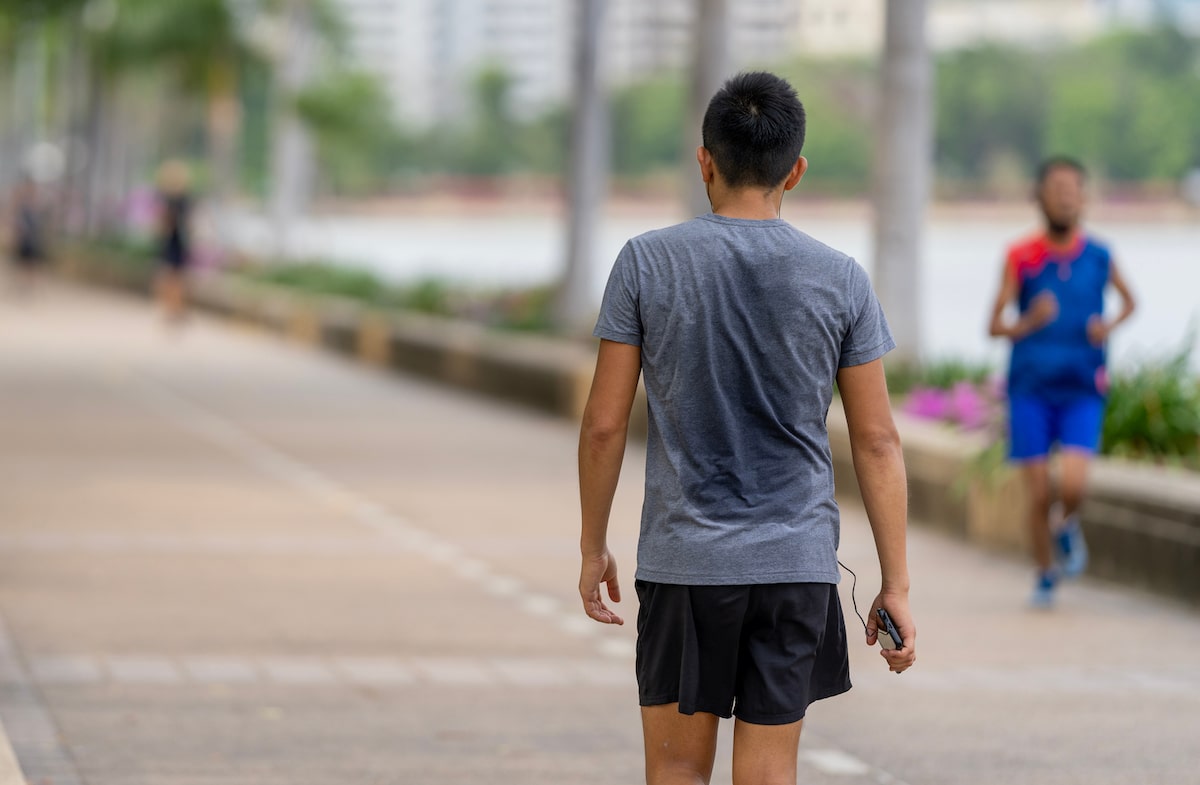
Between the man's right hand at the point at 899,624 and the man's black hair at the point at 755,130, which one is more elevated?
the man's black hair at the point at 755,130

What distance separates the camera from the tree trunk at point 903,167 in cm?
1584

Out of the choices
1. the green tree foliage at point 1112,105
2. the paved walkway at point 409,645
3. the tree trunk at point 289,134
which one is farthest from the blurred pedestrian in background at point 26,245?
the green tree foliage at point 1112,105

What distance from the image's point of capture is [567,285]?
24094 mm

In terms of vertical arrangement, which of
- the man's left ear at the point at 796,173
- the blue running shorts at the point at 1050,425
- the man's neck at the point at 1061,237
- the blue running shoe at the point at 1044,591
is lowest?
the blue running shoe at the point at 1044,591

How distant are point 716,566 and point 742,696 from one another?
254mm

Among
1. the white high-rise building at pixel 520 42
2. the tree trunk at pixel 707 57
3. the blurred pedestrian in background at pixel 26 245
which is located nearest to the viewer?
the tree trunk at pixel 707 57

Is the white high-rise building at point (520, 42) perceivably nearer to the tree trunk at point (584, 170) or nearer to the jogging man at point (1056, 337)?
the tree trunk at point (584, 170)

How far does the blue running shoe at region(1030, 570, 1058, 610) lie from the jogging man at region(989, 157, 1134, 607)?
15 cm

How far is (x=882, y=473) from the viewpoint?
171 inches

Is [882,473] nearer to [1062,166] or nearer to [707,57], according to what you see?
[1062,166]

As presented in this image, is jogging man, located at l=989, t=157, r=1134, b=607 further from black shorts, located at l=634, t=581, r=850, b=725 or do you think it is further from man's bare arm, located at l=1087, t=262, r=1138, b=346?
black shorts, located at l=634, t=581, r=850, b=725

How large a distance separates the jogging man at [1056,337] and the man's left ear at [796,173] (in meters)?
5.65

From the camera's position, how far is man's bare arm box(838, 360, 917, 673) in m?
4.32

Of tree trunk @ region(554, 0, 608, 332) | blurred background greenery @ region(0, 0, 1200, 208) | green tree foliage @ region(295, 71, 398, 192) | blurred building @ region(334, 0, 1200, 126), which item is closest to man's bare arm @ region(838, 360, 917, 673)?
blurred background greenery @ region(0, 0, 1200, 208)
